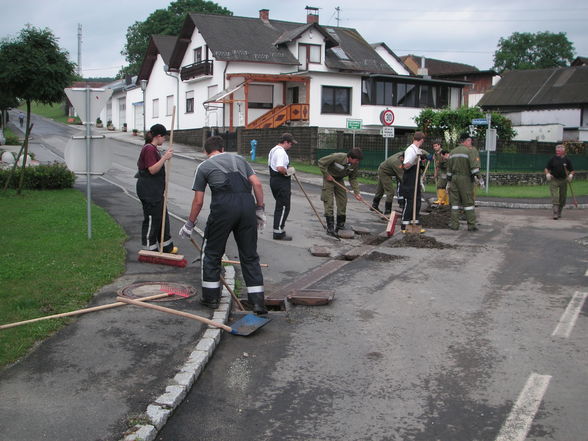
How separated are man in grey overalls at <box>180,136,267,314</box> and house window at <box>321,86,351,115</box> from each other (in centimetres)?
3195

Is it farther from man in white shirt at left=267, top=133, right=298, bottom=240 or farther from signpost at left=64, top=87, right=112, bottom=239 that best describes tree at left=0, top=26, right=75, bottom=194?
man in white shirt at left=267, top=133, right=298, bottom=240

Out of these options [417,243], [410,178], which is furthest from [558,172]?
[417,243]

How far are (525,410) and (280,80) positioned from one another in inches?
1353

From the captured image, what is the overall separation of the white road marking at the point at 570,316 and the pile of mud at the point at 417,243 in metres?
3.55

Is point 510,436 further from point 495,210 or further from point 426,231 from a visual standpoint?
point 495,210

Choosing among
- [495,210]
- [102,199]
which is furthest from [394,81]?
[102,199]

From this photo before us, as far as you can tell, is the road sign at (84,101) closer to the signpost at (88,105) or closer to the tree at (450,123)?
the signpost at (88,105)

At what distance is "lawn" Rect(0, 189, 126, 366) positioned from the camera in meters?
6.08

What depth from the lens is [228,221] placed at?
22.5 ft

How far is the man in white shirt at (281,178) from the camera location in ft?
37.3

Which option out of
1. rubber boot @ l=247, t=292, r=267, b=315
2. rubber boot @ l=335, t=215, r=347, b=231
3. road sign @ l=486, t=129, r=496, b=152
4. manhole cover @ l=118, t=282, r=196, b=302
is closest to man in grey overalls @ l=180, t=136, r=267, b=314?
rubber boot @ l=247, t=292, r=267, b=315

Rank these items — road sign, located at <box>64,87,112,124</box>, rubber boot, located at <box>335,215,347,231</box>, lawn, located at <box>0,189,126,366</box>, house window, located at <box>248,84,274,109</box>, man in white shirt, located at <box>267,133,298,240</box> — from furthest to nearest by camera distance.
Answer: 1. house window, located at <box>248,84,274,109</box>
2. rubber boot, located at <box>335,215,347,231</box>
3. man in white shirt, located at <box>267,133,298,240</box>
4. road sign, located at <box>64,87,112,124</box>
5. lawn, located at <box>0,189,126,366</box>

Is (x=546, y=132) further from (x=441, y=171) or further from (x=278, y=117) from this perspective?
(x=441, y=171)

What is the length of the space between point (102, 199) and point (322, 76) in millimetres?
24020
